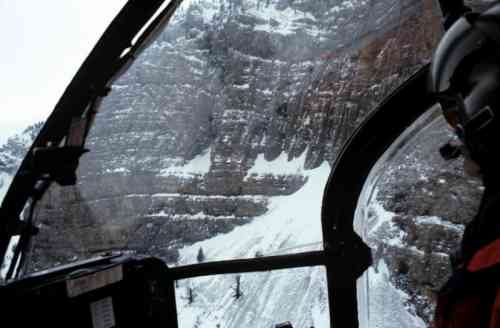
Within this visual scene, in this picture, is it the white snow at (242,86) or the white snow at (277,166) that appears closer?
the white snow at (277,166)

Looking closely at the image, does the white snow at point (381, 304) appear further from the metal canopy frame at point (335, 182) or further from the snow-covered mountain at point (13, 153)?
the snow-covered mountain at point (13, 153)

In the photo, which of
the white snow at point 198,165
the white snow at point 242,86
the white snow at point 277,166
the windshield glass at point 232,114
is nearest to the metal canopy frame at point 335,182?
the windshield glass at point 232,114

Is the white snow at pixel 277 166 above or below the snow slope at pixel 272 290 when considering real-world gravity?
above

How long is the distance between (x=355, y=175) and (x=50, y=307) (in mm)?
1125

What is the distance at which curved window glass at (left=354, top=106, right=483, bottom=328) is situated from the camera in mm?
1670

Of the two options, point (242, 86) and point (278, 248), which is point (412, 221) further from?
point (242, 86)

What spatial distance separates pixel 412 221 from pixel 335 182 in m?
1.56

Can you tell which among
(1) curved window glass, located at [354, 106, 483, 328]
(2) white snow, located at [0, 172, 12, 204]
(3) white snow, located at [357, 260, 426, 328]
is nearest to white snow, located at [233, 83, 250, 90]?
(1) curved window glass, located at [354, 106, 483, 328]

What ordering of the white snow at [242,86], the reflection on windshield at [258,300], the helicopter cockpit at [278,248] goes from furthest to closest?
the white snow at [242,86] < the reflection on windshield at [258,300] < the helicopter cockpit at [278,248]

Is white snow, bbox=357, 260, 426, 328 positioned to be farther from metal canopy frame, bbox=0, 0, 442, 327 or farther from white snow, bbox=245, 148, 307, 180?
white snow, bbox=245, 148, 307, 180

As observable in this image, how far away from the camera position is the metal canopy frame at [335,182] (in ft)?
3.71

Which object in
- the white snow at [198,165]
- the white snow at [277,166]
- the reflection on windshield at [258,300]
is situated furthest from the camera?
the white snow at [198,165]

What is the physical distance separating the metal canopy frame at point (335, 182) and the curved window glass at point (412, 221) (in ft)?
0.24

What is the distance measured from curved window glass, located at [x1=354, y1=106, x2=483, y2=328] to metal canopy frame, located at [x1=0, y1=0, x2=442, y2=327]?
7cm
